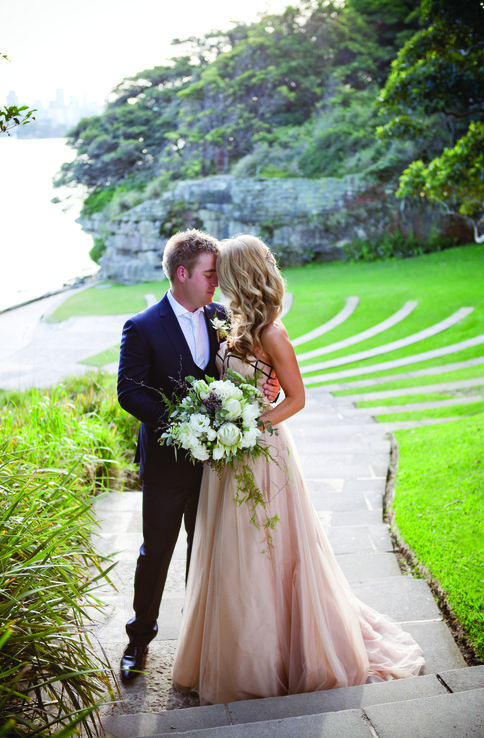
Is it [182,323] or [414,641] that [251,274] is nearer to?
[182,323]

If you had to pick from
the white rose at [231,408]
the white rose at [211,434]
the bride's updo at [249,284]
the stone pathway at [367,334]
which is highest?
the bride's updo at [249,284]

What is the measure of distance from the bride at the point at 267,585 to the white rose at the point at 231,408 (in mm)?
271

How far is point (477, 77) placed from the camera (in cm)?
749

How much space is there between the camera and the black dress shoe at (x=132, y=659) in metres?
2.52

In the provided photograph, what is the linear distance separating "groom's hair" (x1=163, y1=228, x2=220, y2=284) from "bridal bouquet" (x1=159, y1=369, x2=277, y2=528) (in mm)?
553

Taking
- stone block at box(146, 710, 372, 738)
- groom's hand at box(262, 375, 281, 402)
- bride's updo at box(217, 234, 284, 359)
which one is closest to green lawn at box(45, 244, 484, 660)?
stone block at box(146, 710, 372, 738)

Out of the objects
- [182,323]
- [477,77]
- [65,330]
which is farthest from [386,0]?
[182,323]

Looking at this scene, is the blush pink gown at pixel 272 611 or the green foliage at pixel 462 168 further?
the green foliage at pixel 462 168

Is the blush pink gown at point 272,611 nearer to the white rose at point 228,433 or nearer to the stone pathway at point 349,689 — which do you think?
the stone pathway at point 349,689

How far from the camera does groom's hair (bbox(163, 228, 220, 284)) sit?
2.60 m

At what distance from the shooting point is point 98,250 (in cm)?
2844

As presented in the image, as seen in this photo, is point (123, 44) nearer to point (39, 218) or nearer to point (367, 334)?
point (39, 218)

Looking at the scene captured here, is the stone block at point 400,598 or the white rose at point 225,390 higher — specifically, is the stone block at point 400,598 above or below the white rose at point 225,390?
below

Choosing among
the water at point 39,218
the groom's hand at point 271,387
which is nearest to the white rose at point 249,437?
the groom's hand at point 271,387
